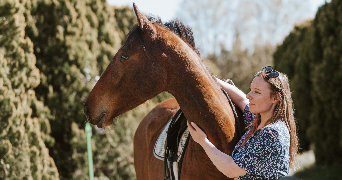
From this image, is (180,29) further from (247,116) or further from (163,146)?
(163,146)

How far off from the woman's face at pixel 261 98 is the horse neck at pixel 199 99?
0.24 metres

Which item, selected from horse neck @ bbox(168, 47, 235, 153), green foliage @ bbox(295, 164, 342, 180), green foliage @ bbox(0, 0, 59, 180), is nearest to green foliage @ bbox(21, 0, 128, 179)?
green foliage @ bbox(0, 0, 59, 180)

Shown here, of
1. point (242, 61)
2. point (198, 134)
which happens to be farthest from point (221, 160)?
point (242, 61)

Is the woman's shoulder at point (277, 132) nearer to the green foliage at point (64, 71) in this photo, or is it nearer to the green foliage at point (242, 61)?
the green foliage at point (64, 71)

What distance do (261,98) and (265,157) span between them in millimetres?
357

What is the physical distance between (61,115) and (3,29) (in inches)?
61.4

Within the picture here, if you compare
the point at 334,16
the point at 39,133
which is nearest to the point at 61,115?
the point at 39,133

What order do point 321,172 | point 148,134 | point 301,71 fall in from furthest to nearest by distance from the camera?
point 301,71, point 321,172, point 148,134

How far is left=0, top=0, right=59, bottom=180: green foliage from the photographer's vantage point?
11.9 ft

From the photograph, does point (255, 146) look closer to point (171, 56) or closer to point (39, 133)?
point (171, 56)

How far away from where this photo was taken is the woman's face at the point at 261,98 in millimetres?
1789

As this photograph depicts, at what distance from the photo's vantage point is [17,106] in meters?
3.80

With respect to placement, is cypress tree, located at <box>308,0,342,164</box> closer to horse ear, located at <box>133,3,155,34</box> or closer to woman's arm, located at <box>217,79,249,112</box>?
woman's arm, located at <box>217,79,249,112</box>

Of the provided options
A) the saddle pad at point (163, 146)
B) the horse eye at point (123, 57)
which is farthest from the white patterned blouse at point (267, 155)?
the horse eye at point (123, 57)
